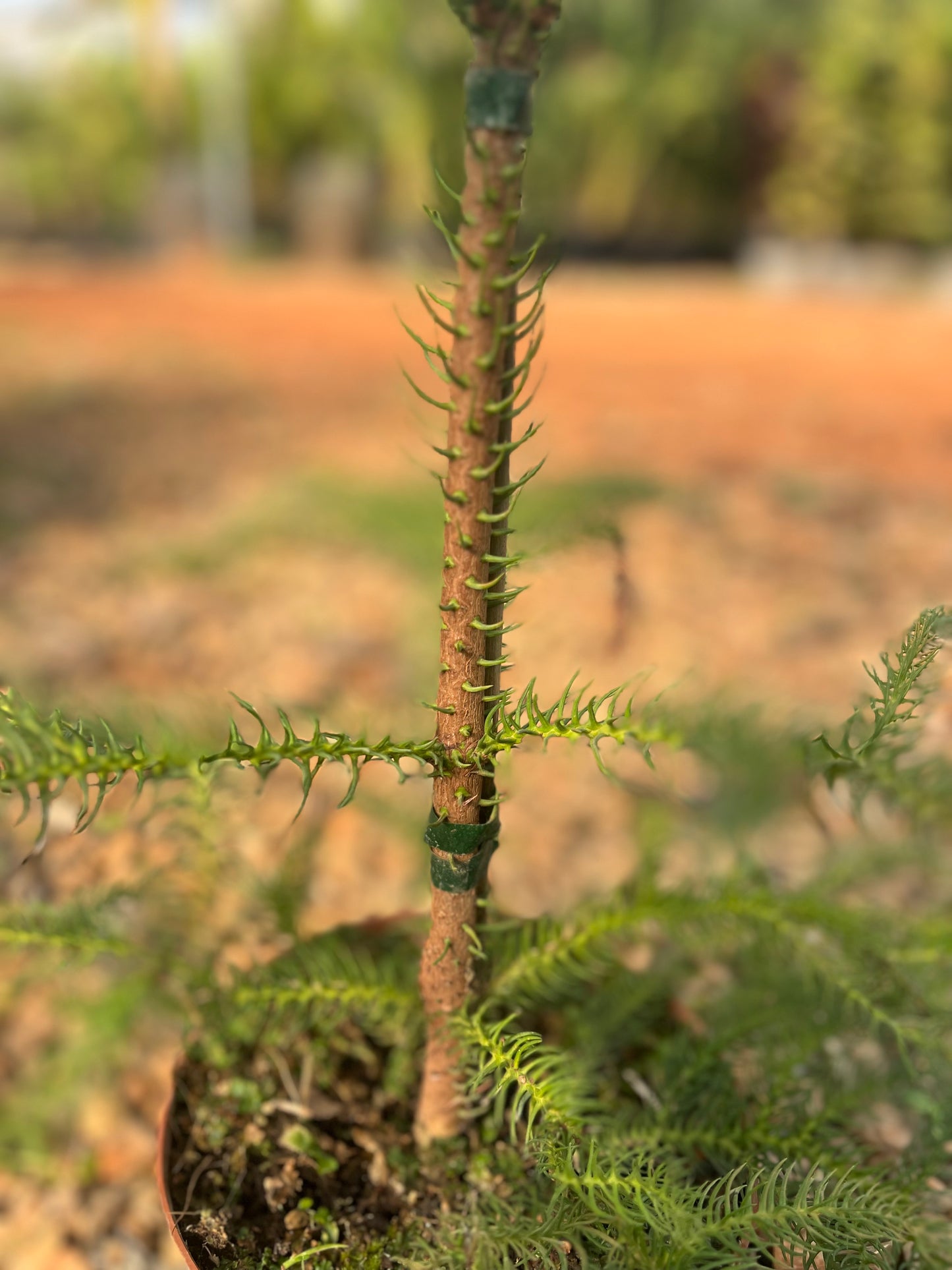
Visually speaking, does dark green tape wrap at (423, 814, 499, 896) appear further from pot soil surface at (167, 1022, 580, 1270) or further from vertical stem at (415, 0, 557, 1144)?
pot soil surface at (167, 1022, 580, 1270)

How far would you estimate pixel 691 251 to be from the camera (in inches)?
379

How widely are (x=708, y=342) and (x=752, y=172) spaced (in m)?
4.71

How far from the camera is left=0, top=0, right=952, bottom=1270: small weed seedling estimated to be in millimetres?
504

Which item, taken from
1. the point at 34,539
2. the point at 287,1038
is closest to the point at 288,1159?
the point at 287,1038

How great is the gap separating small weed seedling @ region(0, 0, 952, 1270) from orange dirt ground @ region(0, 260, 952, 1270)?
11 cm

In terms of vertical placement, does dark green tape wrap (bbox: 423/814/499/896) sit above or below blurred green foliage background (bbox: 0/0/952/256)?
below

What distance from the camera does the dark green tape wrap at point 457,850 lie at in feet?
1.97

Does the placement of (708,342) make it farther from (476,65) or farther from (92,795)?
(476,65)

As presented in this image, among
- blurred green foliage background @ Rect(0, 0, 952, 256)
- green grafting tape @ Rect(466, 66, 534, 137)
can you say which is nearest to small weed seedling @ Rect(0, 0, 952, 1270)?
green grafting tape @ Rect(466, 66, 534, 137)

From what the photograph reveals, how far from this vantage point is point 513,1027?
0.69 meters

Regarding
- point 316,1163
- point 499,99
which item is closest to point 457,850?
point 316,1163

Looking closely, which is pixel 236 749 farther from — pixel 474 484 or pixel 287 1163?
pixel 287 1163

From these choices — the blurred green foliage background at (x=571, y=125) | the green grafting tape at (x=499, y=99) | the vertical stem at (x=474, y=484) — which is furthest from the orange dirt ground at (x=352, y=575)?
the blurred green foliage background at (x=571, y=125)

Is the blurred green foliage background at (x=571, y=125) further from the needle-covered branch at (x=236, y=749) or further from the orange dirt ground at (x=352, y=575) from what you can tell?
the needle-covered branch at (x=236, y=749)
